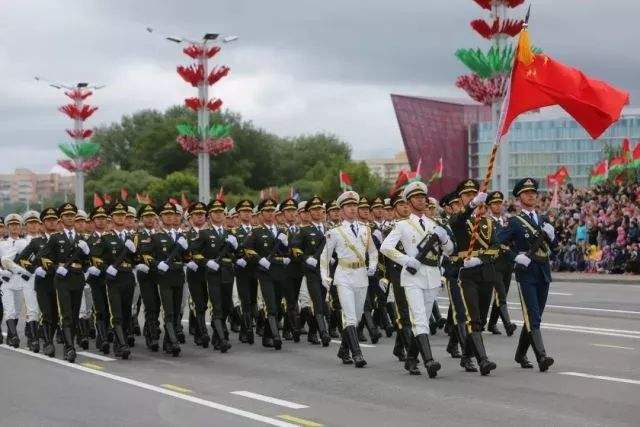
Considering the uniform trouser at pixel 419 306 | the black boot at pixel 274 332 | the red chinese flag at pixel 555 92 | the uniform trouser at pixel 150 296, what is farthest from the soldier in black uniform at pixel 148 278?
the red chinese flag at pixel 555 92

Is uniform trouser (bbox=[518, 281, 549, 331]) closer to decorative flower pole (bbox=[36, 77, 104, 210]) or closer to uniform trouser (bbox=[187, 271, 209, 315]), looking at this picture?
uniform trouser (bbox=[187, 271, 209, 315])

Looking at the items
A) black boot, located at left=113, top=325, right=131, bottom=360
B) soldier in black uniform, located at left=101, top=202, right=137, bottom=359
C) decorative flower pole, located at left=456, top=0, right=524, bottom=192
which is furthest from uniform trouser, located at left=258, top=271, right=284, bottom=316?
decorative flower pole, located at left=456, top=0, right=524, bottom=192

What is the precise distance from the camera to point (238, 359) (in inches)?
578

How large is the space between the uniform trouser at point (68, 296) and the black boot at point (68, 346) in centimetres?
9

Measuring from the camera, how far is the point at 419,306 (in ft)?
40.2

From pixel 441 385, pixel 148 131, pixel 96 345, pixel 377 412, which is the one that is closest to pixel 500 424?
pixel 377 412

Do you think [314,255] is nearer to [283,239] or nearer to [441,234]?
[283,239]

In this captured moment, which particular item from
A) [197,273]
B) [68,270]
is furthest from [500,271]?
[68,270]

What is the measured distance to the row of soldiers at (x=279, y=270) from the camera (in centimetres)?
1246

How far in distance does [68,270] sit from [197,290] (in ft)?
6.26

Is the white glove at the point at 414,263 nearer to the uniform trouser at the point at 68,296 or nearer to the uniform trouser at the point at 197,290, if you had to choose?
the uniform trouser at the point at 197,290

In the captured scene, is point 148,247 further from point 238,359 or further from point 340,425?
point 340,425

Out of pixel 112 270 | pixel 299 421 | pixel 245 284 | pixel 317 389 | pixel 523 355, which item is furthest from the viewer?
pixel 245 284

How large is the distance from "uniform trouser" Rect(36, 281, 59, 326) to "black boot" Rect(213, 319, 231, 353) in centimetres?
229
